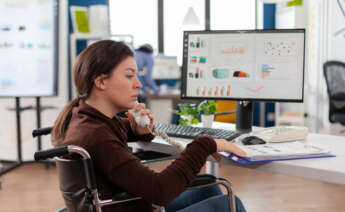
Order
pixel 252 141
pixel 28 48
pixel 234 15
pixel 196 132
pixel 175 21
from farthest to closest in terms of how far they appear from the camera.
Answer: pixel 234 15 < pixel 175 21 < pixel 28 48 < pixel 196 132 < pixel 252 141

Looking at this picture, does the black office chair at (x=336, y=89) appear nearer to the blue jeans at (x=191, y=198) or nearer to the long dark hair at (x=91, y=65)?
the blue jeans at (x=191, y=198)

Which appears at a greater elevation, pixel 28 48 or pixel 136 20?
pixel 136 20

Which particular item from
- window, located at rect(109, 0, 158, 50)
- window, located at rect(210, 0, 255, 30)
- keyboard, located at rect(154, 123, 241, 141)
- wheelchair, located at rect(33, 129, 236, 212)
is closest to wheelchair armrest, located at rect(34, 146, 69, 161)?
wheelchair, located at rect(33, 129, 236, 212)

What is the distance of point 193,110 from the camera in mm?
1781

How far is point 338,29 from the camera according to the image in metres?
4.20

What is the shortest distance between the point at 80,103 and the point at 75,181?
246 millimetres

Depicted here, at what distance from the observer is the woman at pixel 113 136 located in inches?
37.4

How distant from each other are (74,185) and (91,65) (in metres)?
0.35

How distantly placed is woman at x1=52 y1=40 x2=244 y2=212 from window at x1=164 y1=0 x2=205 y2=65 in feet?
15.3

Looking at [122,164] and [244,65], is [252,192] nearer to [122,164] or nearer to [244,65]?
[244,65]

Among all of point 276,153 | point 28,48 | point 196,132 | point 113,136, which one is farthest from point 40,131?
point 28,48

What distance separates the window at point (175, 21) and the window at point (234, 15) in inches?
10.9

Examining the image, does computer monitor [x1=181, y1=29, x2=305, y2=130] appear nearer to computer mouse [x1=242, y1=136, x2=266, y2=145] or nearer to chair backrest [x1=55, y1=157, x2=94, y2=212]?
computer mouse [x1=242, y1=136, x2=266, y2=145]

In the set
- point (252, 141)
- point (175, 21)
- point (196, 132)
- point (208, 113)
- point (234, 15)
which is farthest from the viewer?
point (234, 15)
